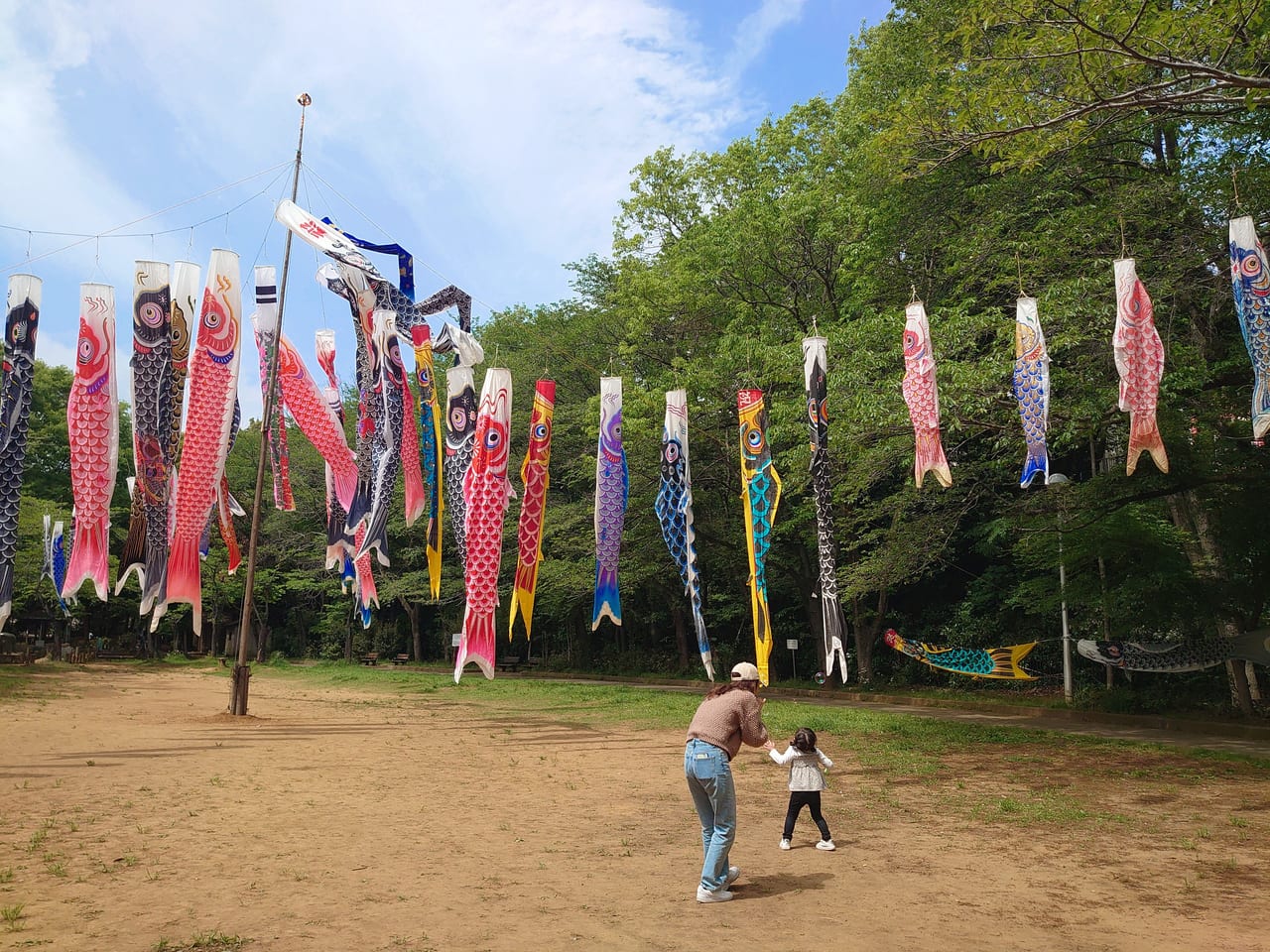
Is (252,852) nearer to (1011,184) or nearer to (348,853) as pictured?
(348,853)

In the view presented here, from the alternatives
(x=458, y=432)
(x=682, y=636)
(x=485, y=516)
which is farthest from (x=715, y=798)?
(x=682, y=636)

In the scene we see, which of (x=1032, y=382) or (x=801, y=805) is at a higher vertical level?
(x=1032, y=382)

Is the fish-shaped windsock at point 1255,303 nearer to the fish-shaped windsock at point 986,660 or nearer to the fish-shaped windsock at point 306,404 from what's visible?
the fish-shaped windsock at point 986,660

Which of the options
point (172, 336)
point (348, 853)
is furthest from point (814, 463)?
point (172, 336)

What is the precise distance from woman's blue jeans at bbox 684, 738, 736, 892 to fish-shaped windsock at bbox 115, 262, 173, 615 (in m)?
9.45

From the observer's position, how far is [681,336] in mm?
22547

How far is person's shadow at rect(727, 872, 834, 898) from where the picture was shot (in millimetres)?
5445

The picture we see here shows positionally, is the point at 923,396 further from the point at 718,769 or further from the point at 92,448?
the point at 92,448

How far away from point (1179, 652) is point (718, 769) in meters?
13.0

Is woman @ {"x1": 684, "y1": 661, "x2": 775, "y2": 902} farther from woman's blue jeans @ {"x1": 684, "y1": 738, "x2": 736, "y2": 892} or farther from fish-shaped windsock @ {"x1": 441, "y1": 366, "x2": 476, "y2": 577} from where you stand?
fish-shaped windsock @ {"x1": 441, "y1": 366, "x2": 476, "y2": 577}

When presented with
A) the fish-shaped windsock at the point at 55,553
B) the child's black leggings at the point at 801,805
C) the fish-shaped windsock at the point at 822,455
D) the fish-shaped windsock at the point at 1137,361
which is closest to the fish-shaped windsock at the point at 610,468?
the fish-shaped windsock at the point at 822,455

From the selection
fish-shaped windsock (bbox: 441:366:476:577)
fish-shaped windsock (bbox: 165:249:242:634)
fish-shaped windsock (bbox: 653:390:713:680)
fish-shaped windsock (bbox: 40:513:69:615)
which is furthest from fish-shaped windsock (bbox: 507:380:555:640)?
fish-shaped windsock (bbox: 40:513:69:615)

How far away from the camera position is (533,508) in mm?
13750

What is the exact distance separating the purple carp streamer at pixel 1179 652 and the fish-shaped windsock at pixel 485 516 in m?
11.1
